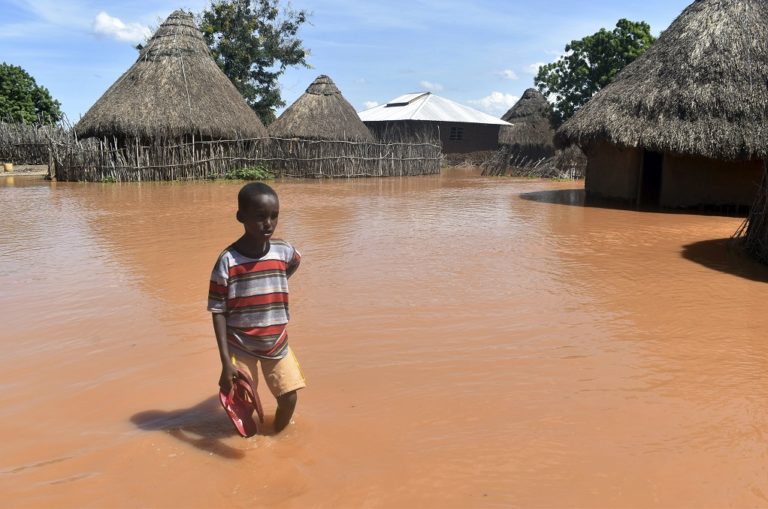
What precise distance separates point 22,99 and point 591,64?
22.8 meters

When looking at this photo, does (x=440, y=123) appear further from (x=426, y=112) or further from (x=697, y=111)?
(x=697, y=111)

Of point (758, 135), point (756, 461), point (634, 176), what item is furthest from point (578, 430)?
point (634, 176)

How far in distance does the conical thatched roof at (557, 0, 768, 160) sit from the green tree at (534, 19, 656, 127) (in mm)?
9373

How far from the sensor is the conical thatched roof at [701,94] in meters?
10.4

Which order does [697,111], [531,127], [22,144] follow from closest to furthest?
[697,111], [22,144], [531,127]

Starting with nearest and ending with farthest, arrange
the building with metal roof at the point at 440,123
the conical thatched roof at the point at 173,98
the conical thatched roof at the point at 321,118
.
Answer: the conical thatched roof at the point at 173,98, the conical thatched roof at the point at 321,118, the building with metal roof at the point at 440,123

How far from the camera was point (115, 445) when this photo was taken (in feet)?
8.52

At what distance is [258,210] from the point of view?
7.89 ft

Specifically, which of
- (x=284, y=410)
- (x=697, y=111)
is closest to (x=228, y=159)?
(x=697, y=111)

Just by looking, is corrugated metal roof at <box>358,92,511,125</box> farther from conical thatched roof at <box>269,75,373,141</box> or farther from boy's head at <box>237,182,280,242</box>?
boy's head at <box>237,182,280,242</box>

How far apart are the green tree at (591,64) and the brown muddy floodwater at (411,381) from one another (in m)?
16.7

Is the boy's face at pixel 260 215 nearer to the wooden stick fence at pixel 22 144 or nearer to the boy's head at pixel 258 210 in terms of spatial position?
the boy's head at pixel 258 210

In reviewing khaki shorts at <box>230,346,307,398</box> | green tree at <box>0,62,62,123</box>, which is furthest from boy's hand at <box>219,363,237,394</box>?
green tree at <box>0,62,62,123</box>

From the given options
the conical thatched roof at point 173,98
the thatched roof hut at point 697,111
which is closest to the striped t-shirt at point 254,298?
the thatched roof hut at point 697,111
